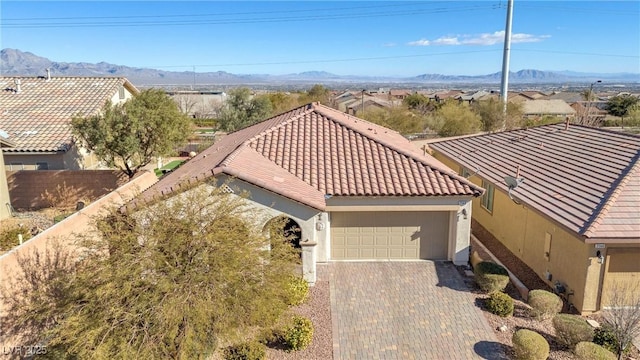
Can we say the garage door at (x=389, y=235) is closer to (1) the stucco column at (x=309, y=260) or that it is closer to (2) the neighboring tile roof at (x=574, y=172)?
(1) the stucco column at (x=309, y=260)

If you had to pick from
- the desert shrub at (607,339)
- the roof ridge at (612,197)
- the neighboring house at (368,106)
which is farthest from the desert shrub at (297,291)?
the neighboring house at (368,106)

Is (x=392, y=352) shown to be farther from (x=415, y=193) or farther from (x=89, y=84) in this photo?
(x=89, y=84)

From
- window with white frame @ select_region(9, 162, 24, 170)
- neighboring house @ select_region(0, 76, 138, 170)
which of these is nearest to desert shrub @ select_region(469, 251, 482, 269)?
neighboring house @ select_region(0, 76, 138, 170)

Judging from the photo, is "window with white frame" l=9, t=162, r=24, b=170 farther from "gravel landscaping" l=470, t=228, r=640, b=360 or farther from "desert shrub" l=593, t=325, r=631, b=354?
"desert shrub" l=593, t=325, r=631, b=354

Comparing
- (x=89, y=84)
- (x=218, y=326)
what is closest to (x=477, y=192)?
(x=218, y=326)

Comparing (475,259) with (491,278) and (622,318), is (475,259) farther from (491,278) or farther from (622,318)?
(622,318)

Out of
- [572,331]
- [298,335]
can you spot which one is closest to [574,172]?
[572,331]
